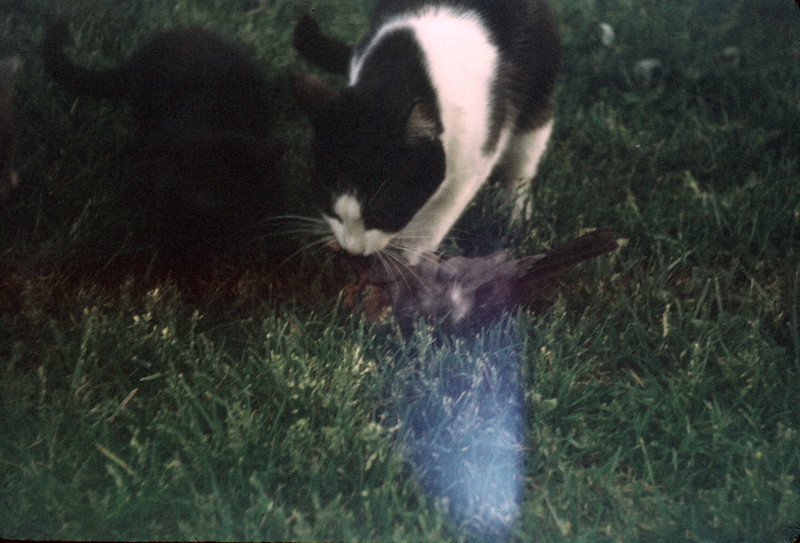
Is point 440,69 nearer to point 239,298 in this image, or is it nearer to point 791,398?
point 239,298

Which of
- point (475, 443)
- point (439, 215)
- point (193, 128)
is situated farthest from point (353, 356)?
point (193, 128)

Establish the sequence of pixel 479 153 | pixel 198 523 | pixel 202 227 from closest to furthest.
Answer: pixel 198 523
pixel 202 227
pixel 479 153

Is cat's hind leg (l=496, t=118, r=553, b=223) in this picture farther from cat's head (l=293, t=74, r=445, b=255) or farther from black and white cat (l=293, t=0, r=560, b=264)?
cat's head (l=293, t=74, r=445, b=255)

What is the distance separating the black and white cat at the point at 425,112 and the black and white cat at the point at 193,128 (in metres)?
0.17

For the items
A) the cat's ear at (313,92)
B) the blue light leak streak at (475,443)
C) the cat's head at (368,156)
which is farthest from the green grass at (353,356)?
the cat's ear at (313,92)

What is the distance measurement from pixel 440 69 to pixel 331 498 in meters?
0.96

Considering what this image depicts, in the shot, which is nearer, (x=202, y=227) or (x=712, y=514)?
(x=712, y=514)

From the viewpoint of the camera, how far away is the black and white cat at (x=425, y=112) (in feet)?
5.10

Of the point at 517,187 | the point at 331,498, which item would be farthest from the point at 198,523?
the point at 517,187

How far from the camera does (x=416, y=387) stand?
138cm

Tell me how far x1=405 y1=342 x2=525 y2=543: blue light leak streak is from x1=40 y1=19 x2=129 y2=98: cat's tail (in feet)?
3.46

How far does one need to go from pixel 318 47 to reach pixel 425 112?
1.93 feet

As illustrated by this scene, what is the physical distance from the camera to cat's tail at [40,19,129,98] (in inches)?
65.2

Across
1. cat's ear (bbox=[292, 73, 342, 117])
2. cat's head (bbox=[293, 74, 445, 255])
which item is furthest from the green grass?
cat's ear (bbox=[292, 73, 342, 117])
